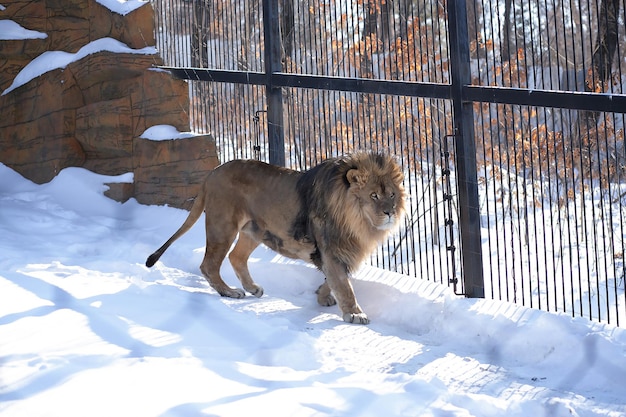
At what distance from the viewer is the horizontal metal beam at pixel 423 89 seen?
5.00 metres

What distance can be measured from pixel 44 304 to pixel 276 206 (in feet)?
7.03

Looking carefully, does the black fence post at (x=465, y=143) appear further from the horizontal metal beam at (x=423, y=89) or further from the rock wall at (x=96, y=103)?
the rock wall at (x=96, y=103)

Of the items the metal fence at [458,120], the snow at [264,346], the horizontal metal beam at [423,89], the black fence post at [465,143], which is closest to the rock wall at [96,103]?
the metal fence at [458,120]

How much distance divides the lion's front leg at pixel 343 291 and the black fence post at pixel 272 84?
1.97 metres

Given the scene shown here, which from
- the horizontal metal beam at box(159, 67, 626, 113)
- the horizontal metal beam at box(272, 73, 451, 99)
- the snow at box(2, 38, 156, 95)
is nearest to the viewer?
the horizontal metal beam at box(159, 67, 626, 113)

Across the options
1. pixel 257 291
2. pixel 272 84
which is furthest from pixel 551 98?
pixel 272 84

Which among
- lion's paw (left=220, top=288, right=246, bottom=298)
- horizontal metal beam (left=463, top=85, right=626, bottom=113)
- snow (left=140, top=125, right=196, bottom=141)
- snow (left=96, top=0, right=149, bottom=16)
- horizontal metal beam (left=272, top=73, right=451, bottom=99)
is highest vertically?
snow (left=96, top=0, right=149, bottom=16)

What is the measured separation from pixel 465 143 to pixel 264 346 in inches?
87.5

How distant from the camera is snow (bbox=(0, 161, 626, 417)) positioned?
11.9 feet

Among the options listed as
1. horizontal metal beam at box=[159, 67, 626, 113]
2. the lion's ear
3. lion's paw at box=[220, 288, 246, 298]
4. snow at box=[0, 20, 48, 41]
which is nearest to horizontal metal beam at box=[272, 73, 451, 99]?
horizontal metal beam at box=[159, 67, 626, 113]

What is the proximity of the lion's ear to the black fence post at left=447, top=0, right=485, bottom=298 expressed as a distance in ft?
2.20

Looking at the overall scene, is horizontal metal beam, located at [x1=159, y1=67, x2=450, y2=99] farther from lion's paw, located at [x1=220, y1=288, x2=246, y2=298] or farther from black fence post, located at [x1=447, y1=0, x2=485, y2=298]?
lion's paw, located at [x1=220, y1=288, x2=246, y2=298]

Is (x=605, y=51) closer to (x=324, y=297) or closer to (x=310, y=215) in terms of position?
(x=310, y=215)

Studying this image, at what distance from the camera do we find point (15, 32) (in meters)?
9.66
